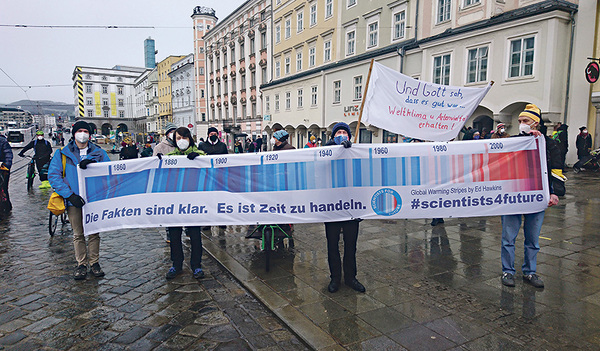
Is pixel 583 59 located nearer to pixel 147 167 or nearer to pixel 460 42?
pixel 460 42

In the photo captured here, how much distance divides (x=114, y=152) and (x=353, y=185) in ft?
119

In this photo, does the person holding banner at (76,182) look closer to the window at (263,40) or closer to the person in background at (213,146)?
the person in background at (213,146)

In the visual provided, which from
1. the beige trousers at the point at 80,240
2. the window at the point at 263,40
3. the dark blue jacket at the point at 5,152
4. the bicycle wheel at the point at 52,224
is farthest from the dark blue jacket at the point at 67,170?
the window at the point at 263,40

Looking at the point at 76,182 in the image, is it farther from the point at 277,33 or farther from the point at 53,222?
the point at 277,33

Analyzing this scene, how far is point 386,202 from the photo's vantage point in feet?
15.6

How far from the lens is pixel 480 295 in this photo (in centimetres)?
432

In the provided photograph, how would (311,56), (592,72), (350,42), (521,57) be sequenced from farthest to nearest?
(311,56)
(350,42)
(521,57)
(592,72)

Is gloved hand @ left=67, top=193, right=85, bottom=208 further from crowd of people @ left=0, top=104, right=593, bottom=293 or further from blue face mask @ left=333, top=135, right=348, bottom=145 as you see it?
blue face mask @ left=333, top=135, right=348, bottom=145

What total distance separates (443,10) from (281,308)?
20.6m

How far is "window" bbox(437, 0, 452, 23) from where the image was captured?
64.8 ft

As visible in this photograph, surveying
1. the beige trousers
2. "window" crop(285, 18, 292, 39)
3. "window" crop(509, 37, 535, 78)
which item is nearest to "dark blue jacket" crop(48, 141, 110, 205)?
the beige trousers

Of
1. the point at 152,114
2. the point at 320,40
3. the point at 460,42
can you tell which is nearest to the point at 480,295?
the point at 460,42

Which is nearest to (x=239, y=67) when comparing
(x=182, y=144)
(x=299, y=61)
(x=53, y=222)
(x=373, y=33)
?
(x=299, y=61)

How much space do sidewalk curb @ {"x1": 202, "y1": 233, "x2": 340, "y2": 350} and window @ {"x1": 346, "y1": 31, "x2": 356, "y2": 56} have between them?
25.0 meters
